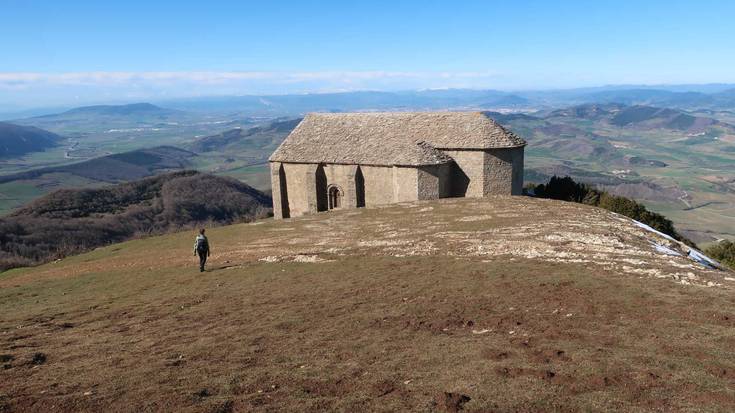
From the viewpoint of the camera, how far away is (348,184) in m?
47.7

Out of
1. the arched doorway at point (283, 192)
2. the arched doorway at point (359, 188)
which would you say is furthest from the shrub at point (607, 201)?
the arched doorway at point (283, 192)

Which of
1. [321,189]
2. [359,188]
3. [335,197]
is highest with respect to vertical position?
[359,188]

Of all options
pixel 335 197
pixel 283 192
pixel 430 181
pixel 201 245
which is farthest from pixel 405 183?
pixel 201 245

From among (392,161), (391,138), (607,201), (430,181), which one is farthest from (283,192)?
(607,201)

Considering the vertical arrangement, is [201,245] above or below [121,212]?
above

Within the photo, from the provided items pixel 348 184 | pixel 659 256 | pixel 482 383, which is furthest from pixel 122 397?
pixel 348 184

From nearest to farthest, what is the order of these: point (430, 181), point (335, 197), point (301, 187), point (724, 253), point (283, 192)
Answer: point (724, 253) → point (430, 181) → point (335, 197) → point (301, 187) → point (283, 192)

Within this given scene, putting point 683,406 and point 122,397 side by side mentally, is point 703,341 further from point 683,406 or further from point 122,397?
point 122,397

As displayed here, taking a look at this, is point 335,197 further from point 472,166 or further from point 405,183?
point 472,166

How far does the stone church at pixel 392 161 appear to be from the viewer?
146 ft

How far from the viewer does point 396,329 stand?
14406 millimetres

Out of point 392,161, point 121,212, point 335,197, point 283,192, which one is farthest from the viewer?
point 121,212

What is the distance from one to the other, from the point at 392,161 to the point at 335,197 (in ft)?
27.9

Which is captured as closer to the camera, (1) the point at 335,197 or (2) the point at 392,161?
(2) the point at 392,161
